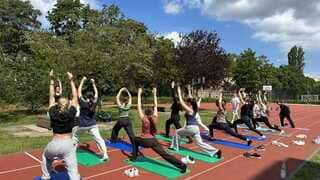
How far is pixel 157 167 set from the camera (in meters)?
10.8

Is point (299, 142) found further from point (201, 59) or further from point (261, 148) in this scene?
point (201, 59)

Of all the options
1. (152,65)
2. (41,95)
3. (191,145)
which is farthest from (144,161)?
(152,65)

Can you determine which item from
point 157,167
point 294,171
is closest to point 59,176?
point 157,167

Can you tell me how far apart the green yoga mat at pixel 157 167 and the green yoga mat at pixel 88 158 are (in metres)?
0.82

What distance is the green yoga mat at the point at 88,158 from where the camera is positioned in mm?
11105

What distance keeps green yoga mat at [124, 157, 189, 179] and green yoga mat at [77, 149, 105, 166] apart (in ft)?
2.69

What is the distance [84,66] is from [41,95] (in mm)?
6707

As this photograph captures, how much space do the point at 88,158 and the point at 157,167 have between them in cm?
210

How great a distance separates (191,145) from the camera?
1464cm

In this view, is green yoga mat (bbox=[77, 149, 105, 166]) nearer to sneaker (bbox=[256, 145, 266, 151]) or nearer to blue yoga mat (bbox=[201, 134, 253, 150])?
blue yoga mat (bbox=[201, 134, 253, 150])

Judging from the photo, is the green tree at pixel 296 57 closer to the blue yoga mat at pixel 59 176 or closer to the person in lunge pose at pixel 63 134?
the blue yoga mat at pixel 59 176

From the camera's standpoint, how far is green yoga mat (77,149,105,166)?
11.1m

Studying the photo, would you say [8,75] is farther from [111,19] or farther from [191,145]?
[111,19]

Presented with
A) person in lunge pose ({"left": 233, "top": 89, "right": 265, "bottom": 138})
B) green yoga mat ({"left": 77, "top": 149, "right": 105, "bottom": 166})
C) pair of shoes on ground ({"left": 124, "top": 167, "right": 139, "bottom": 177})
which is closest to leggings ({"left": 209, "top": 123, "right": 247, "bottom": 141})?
person in lunge pose ({"left": 233, "top": 89, "right": 265, "bottom": 138})
